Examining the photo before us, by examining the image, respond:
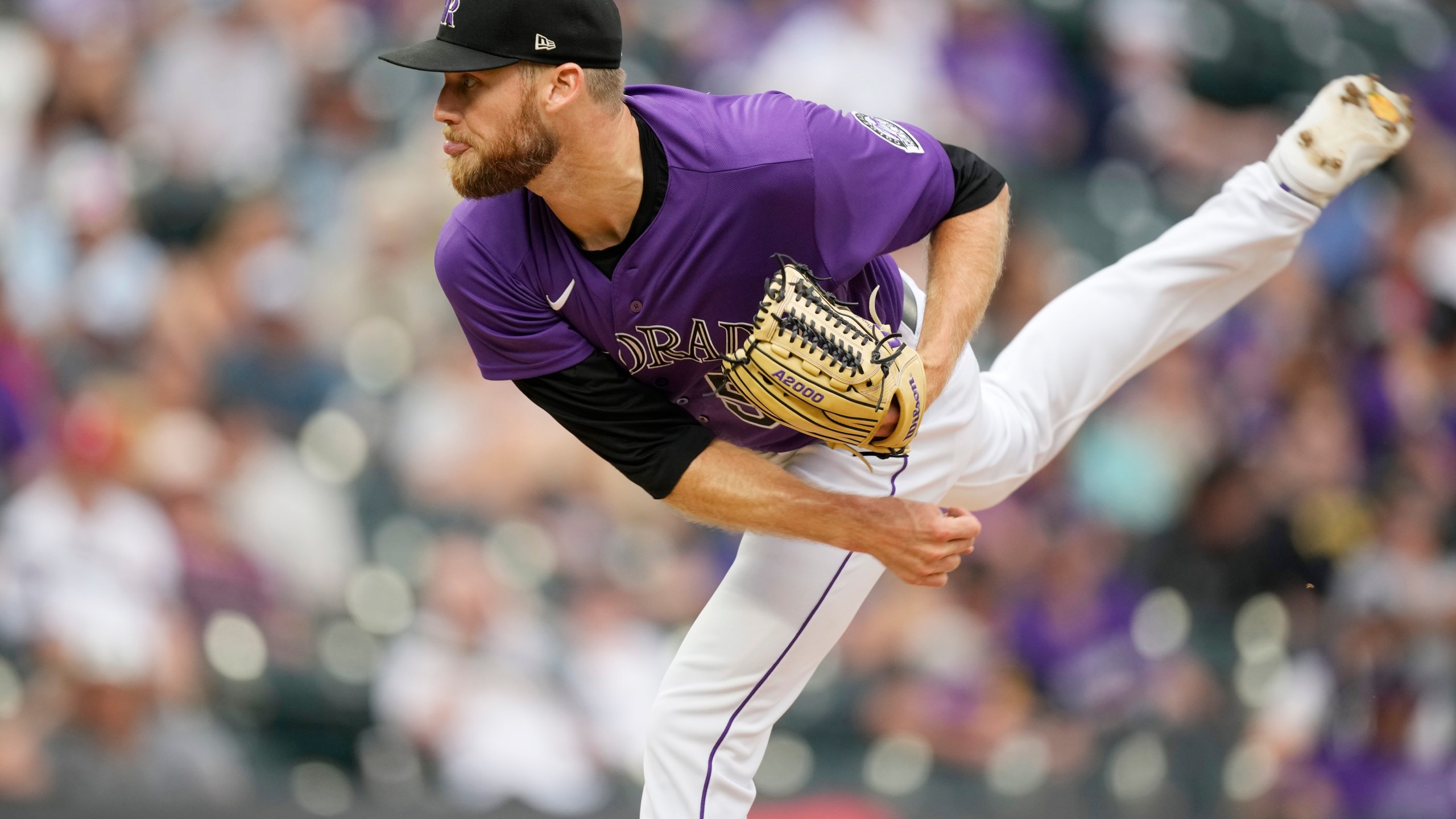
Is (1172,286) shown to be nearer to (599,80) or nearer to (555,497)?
(599,80)

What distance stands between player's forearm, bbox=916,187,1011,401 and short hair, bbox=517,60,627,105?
78cm

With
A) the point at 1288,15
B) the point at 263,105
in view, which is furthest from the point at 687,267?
Answer: the point at 1288,15

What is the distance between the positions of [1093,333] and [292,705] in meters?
3.08

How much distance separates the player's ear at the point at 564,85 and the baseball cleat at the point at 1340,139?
180 centimetres

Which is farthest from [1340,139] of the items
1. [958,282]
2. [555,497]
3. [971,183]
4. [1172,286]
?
[555,497]

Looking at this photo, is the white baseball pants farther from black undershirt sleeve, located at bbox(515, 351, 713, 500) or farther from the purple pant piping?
black undershirt sleeve, located at bbox(515, 351, 713, 500)

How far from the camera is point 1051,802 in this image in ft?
18.4

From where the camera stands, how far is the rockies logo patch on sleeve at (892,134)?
11.0ft

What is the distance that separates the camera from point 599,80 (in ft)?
10.1

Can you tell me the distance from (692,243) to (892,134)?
53 centimetres

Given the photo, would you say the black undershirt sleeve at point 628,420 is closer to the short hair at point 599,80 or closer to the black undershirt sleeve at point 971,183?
the short hair at point 599,80

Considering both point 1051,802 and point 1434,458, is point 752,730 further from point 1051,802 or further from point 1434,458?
point 1434,458

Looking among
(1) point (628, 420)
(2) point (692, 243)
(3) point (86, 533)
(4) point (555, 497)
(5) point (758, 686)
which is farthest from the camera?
(4) point (555, 497)

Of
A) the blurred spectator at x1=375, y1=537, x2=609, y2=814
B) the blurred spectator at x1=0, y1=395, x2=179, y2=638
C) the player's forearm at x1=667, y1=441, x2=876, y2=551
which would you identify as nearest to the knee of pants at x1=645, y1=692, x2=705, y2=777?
the player's forearm at x1=667, y1=441, x2=876, y2=551
